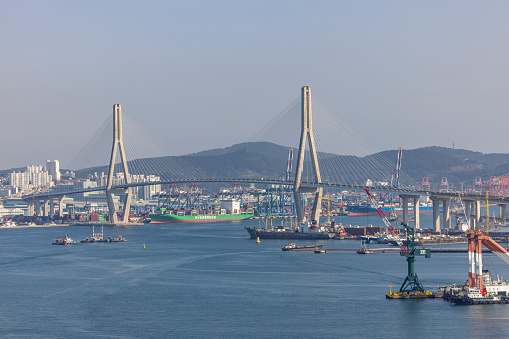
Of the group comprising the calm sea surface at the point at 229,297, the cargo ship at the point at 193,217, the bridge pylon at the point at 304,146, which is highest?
the bridge pylon at the point at 304,146

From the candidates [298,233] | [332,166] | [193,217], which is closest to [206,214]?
[193,217]

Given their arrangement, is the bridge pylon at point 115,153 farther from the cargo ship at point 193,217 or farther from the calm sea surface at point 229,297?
the calm sea surface at point 229,297

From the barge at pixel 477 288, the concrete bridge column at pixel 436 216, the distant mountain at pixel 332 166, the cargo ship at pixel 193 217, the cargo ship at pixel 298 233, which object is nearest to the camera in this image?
the barge at pixel 477 288

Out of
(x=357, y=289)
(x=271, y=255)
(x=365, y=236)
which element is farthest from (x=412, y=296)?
(x=365, y=236)

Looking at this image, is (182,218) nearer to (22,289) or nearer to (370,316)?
(22,289)

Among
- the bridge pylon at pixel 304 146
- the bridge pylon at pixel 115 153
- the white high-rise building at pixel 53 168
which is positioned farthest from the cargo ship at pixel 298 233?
the white high-rise building at pixel 53 168

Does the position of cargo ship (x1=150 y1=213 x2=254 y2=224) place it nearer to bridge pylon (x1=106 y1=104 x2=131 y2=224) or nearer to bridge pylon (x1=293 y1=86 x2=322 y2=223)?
bridge pylon (x1=106 y1=104 x2=131 y2=224)

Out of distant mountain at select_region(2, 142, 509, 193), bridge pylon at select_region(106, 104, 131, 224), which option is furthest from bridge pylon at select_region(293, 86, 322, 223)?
distant mountain at select_region(2, 142, 509, 193)

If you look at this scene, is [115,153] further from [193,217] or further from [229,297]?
[229,297]

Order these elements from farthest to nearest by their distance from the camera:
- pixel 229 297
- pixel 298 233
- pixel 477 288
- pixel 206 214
→ pixel 206 214
pixel 298 233
pixel 229 297
pixel 477 288

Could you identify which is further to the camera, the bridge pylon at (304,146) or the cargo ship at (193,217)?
the cargo ship at (193,217)
